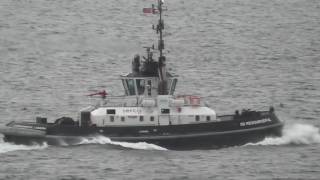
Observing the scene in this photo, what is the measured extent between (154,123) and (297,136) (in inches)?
369

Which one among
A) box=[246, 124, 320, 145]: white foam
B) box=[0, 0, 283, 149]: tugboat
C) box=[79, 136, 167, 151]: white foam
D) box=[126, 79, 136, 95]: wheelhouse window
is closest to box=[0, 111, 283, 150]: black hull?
box=[0, 0, 283, 149]: tugboat

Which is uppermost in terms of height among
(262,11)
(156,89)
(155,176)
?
(262,11)

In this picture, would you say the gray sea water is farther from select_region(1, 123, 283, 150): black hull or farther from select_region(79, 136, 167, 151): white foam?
select_region(1, 123, 283, 150): black hull

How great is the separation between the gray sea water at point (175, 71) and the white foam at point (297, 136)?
3.4 inches

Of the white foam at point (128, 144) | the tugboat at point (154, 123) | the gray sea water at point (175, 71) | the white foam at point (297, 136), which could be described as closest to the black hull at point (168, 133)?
the tugboat at point (154, 123)

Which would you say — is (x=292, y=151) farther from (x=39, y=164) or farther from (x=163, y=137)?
(x=39, y=164)

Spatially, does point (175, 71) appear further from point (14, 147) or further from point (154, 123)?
point (14, 147)

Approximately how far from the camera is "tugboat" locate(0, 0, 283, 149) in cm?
7081

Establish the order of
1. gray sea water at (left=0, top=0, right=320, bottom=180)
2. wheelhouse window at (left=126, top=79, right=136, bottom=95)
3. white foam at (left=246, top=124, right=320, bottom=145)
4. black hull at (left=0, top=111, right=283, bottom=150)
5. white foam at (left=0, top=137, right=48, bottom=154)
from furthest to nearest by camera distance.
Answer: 1. white foam at (left=246, top=124, right=320, bottom=145)
2. wheelhouse window at (left=126, top=79, right=136, bottom=95)
3. white foam at (left=0, top=137, right=48, bottom=154)
4. black hull at (left=0, top=111, right=283, bottom=150)
5. gray sea water at (left=0, top=0, right=320, bottom=180)

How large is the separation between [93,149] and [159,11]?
29.1 ft

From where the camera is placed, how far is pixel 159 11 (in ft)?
235

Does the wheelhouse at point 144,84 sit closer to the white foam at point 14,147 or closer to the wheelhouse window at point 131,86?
the wheelhouse window at point 131,86

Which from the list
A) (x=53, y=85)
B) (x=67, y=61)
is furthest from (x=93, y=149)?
(x=67, y=61)

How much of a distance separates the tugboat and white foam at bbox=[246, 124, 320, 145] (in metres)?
0.74
